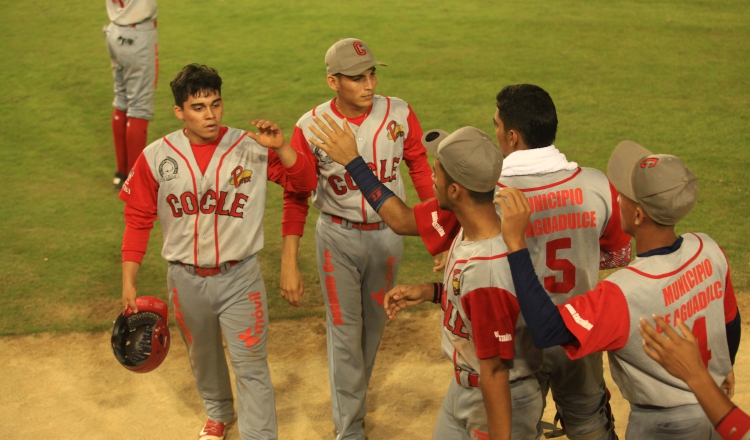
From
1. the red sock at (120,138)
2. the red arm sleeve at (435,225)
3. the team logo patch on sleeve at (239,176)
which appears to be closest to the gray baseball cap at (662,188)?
the red arm sleeve at (435,225)

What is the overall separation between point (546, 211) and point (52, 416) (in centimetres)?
320

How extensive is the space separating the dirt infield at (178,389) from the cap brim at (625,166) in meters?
2.12

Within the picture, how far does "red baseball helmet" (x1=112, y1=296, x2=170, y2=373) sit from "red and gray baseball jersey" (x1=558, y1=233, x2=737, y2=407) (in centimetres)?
227

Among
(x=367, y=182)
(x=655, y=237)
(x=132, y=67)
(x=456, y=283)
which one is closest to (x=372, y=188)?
(x=367, y=182)

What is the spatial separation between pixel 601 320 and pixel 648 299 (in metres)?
0.18

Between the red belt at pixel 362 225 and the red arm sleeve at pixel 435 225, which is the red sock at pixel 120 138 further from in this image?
Result: the red arm sleeve at pixel 435 225

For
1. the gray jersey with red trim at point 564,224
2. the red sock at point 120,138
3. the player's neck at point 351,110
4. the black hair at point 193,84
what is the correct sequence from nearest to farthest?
the gray jersey with red trim at point 564,224
the black hair at point 193,84
the player's neck at point 351,110
the red sock at point 120,138

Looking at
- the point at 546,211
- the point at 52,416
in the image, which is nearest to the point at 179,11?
the point at 52,416

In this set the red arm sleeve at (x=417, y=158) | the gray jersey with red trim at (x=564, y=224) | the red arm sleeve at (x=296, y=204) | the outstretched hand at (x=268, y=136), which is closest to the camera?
the gray jersey with red trim at (x=564, y=224)

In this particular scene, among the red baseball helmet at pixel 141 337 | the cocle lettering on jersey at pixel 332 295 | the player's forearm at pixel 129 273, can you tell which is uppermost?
the player's forearm at pixel 129 273

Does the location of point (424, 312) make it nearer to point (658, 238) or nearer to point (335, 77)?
point (335, 77)

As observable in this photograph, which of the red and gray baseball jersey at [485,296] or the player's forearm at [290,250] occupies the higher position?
the red and gray baseball jersey at [485,296]

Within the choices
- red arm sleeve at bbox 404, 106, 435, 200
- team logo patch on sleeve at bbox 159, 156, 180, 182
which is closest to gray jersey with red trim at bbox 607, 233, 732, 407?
red arm sleeve at bbox 404, 106, 435, 200

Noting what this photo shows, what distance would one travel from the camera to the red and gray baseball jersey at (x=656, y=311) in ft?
9.34
